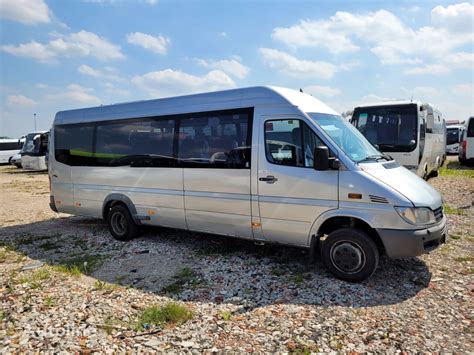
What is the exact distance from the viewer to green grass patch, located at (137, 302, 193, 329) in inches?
163

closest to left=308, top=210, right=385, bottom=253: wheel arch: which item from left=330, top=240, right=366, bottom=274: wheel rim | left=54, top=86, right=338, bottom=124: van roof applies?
left=330, top=240, right=366, bottom=274: wheel rim

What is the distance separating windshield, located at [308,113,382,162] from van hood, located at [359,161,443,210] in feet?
0.78

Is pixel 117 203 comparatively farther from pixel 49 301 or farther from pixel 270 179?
pixel 270 179

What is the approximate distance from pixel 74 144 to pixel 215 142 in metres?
3.91

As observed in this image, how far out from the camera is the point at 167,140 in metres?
6.65

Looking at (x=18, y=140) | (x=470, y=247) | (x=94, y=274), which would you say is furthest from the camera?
(x=18, y=140)

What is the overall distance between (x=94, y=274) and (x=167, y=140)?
101 inches

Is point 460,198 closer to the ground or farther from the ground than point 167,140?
closer to the ground

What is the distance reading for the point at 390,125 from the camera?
37.1 ft

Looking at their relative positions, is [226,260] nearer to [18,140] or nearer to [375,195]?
[375,195]

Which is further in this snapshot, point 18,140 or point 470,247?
point 18,140

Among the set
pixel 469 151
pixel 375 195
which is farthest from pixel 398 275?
pixel 469 151

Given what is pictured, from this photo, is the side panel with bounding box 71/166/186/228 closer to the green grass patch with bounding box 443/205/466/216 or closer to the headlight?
the headlight

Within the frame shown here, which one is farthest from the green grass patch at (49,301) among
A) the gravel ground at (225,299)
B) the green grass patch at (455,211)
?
the green grass patch at (455,211)
